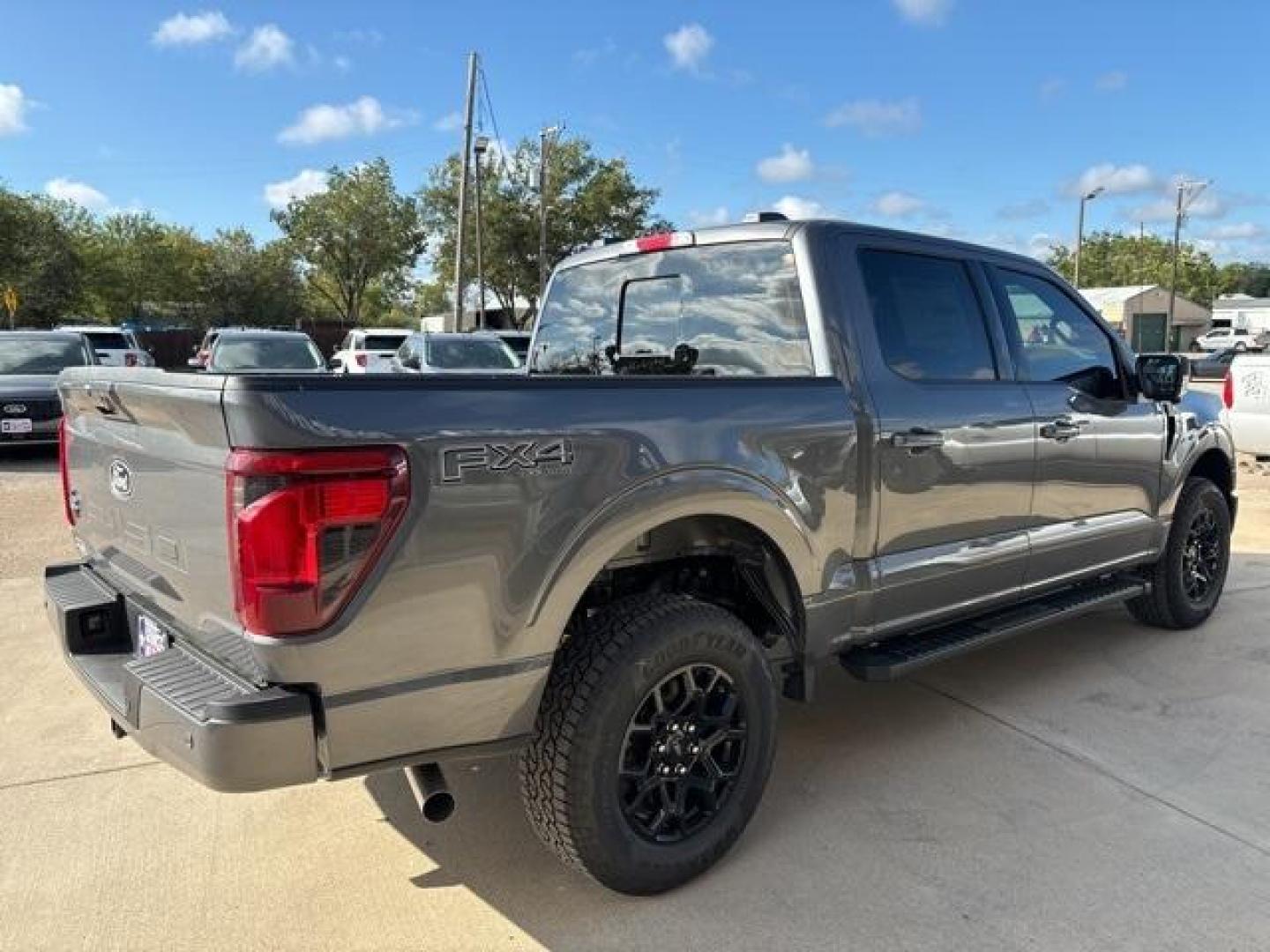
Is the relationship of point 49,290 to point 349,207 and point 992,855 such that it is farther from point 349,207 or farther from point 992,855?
point 992,855

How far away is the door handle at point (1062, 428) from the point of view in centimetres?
407

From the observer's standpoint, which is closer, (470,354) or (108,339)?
(470,354)

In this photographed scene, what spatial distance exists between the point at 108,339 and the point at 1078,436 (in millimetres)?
22295

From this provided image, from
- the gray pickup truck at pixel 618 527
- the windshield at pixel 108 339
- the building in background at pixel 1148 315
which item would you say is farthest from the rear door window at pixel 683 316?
the building in background at pixel 1148 315

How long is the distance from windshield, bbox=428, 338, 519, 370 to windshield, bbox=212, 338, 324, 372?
1.65 m

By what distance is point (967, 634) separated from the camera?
12.6 ft

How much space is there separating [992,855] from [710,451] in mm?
1566

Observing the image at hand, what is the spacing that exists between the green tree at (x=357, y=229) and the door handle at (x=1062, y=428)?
40.9m

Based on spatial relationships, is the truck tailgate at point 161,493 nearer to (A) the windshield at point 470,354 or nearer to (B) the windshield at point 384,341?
(A) the windshield at point 470,354

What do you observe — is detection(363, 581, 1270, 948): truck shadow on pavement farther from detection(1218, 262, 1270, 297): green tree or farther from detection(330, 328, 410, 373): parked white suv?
detection(1218, 262, 1270, 297): green tree

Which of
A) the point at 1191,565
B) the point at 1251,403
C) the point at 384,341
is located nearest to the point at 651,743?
the point at 1191,565

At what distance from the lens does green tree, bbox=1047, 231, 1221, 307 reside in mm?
85750

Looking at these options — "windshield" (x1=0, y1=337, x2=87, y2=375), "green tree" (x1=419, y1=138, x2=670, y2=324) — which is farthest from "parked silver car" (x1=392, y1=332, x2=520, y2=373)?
"green tree" (x1=419, y1=138, x2=670, y2=324)

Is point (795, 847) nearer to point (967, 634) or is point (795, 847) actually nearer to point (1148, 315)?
point (967, 634)
